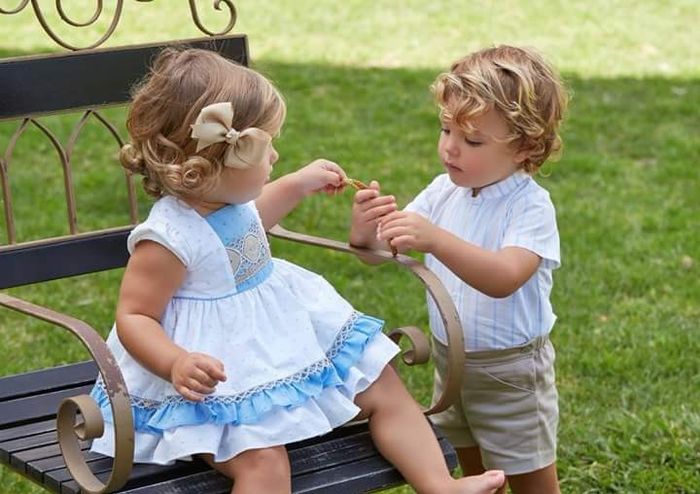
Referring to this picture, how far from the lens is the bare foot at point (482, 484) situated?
265 centimetres

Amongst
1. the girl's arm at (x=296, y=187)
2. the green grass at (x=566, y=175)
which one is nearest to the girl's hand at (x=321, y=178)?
the girl's arm at (x=296, y=187)

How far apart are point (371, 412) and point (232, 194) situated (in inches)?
19.6

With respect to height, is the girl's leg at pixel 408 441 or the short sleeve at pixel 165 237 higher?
the short sleeve at pixel 165 237

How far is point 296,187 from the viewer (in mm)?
3047

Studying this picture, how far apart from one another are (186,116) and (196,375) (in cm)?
49

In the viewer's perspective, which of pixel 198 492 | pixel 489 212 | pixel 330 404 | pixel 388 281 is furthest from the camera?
pixel 388 281

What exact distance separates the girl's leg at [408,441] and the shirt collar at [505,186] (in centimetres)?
42

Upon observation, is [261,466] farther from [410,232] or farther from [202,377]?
[410,232]

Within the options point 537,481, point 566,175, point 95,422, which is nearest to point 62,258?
point 95,422

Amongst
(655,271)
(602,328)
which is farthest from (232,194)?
(655,271)

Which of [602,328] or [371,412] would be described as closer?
[371,412]

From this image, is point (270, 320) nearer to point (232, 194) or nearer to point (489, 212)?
point (232, 194)

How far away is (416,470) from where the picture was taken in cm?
266

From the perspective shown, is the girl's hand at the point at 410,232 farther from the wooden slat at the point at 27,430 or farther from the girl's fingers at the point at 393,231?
the wooden slat at the point at 27,430
